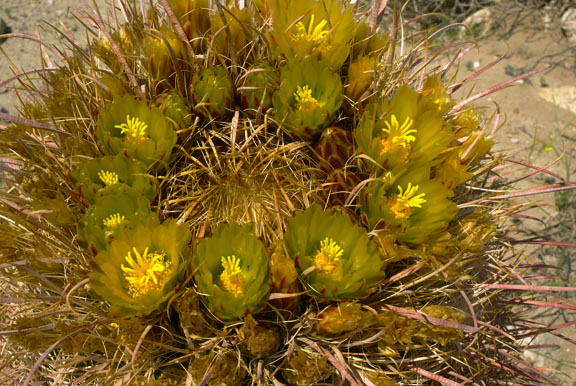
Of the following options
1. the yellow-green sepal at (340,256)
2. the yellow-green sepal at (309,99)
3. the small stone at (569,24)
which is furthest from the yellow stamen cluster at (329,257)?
the small stone at (569,24)

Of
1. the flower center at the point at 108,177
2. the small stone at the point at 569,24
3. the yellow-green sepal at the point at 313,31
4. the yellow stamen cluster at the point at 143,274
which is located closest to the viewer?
the yellow stamen cluster at the point at 143,274

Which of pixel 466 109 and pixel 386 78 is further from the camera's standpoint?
pixel 466 109

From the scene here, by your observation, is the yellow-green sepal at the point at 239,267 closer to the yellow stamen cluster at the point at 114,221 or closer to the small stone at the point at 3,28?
the yellow stamen cluster at the point at 114,221

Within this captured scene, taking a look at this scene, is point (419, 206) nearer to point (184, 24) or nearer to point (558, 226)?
point (184, 24)

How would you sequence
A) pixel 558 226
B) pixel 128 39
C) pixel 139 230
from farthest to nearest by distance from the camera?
pixel 558 226 < pixel 128 39 < pixel 139 230

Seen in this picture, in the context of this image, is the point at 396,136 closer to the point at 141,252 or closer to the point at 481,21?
the point at 141,252

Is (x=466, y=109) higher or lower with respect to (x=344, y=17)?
lower

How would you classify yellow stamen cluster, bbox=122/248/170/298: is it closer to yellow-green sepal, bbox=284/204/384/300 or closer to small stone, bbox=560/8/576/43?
yellow-green sepal, bbox=284/204/384/300

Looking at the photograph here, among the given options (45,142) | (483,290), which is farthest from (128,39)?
(483,290)

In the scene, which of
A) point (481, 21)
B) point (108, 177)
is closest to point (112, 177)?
point (108, 177)
